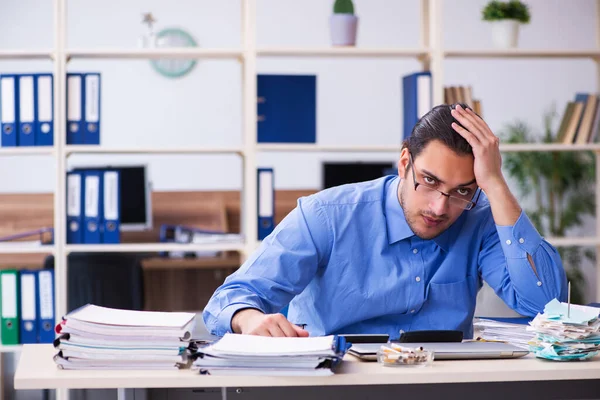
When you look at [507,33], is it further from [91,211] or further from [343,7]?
[91,211]

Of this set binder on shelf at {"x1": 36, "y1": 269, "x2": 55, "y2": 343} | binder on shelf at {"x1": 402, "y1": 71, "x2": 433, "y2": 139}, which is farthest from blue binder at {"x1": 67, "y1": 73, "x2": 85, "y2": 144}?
binder on shelf at {"x1": 402, "y1": 71, "x2": 433, "y2": 139}

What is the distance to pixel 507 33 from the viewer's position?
12.6 ft

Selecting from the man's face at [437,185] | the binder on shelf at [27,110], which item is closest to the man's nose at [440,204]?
the man's face at [437,185]

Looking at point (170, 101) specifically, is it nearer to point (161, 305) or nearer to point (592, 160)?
point (161, 305)

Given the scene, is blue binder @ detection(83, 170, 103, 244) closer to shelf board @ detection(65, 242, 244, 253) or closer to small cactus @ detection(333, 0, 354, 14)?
shelf board @ detection(65, 242, 244, 253)

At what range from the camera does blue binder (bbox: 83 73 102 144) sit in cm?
354

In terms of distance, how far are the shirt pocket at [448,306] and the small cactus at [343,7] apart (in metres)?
2.00

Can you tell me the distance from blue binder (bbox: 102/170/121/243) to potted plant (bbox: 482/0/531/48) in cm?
187

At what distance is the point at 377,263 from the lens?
1.91m

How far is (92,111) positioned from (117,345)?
235 cm

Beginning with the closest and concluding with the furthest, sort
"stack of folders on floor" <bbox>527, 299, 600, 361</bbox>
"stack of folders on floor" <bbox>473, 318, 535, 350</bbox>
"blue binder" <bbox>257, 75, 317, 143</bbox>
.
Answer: "stack of folders on floor" <bbox>527, 299, 600, 361</bbox> < "stack of folders on floor" <bbox>473, 318, 535, 350</bbox> < "blue binder" <bbox>257, 75, 317, 143</bbox>

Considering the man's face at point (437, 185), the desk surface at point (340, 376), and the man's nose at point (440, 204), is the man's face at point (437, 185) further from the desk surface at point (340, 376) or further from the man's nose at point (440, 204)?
the desk surface at point (340, 376)

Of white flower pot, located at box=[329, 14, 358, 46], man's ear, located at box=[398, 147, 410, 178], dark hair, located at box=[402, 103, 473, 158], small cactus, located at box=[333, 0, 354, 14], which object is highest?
small cactus, located at box=[333, 0, 354, 14]

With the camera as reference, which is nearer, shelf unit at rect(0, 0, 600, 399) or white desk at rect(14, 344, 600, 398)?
white desk at rect(14, 344, 600, 398)
